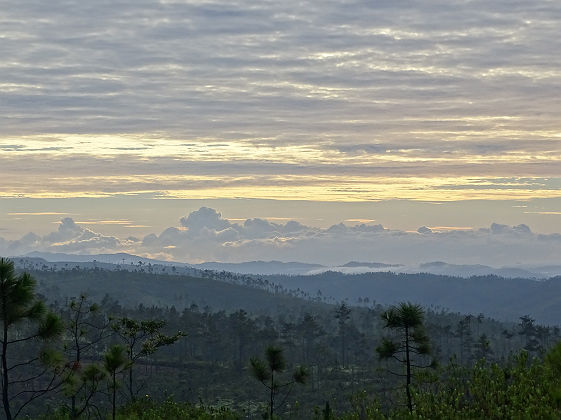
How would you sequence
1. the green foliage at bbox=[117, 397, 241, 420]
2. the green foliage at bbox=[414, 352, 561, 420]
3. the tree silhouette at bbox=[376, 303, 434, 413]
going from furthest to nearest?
the green foliage at bbox=[117, 397, 241, 420] < the tree silhouette at bbox=[376, 303, 434, 413] < the green foliage at bbox=[414, 352, 561, 420]

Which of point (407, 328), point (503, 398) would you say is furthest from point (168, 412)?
point (503, 398)

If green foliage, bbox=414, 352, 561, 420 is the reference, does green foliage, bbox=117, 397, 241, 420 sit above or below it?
below

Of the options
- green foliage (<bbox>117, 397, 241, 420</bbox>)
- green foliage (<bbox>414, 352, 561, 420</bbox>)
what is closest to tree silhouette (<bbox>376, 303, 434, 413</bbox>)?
green foliage (<bbox>414, 352, 561, 420</bbox>)

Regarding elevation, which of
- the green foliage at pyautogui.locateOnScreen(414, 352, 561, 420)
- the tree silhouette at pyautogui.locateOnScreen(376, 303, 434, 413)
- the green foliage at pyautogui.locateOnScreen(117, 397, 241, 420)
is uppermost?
the tree silhouette at pyautogui.locateOnScreen(376, 303, 434, 413)

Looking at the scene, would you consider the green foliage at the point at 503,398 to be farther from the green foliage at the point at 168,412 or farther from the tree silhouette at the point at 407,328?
the green foliage at the point at 168,412

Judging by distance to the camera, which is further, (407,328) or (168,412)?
(168,412)

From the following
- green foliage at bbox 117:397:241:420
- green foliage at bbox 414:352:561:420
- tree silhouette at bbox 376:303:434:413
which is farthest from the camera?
green foliage at bbox 117:397:241:420

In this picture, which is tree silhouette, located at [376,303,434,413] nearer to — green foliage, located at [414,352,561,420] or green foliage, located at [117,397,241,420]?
green foliage, located at [414,352,561,420]

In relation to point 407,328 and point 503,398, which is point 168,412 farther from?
point 503,398

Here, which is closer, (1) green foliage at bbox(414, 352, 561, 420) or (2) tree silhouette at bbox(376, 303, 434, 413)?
(1) green foliage at bbox(414, 352, 561, 420)

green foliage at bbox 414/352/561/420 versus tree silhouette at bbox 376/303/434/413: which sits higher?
tree silhouette at bbox 376/303/434/413

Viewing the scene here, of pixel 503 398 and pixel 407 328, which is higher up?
pixel 407 328

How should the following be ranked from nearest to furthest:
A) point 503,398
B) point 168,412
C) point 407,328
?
point 503,398, point 407,328, point 168,412

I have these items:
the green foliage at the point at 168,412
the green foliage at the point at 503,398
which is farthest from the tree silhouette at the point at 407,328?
the green foliage at the point at 168,412
